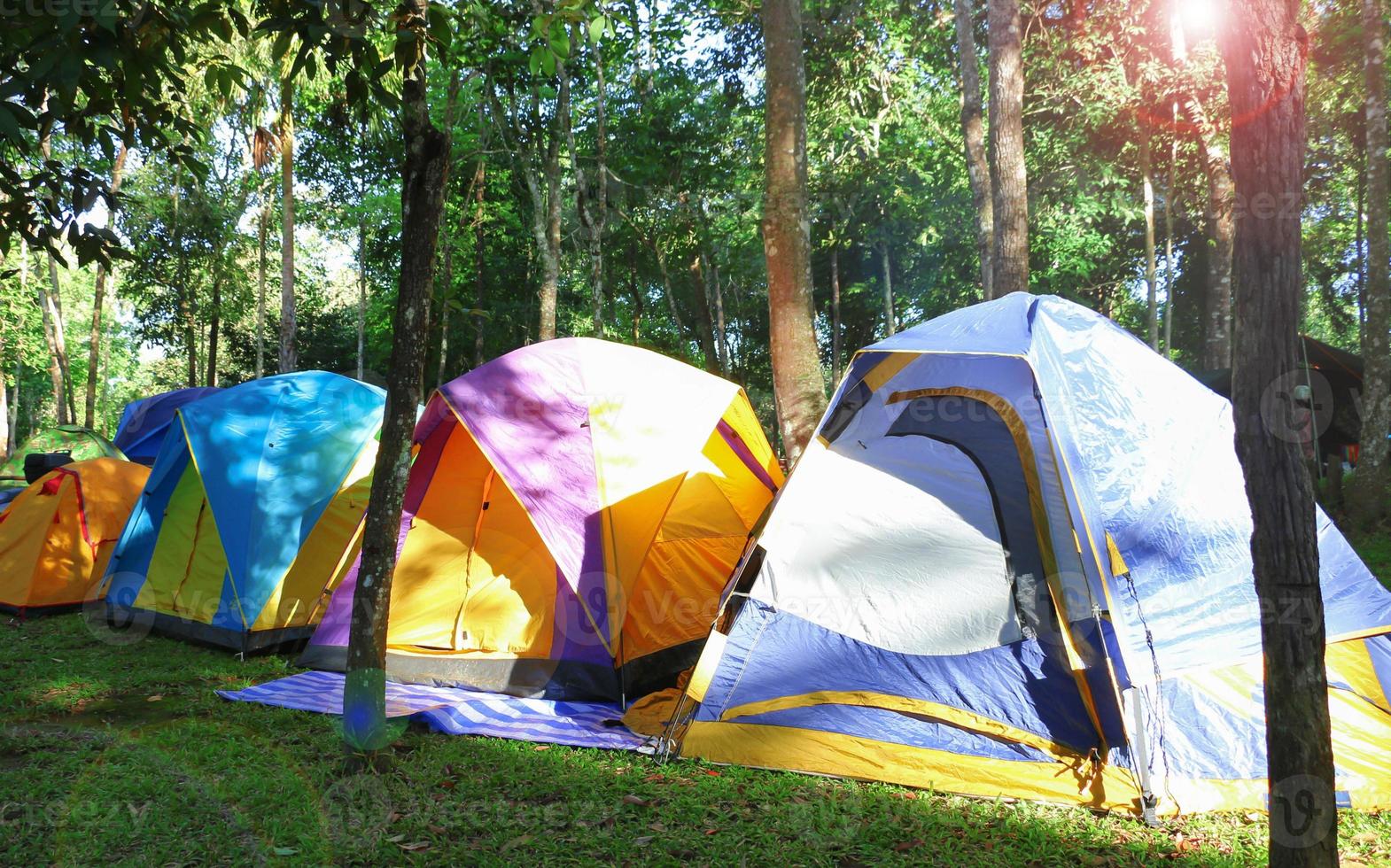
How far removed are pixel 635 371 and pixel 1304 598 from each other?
4.39 m

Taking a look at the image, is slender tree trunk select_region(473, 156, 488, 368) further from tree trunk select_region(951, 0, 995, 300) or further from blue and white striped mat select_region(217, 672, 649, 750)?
blue and white striped mat select_region(217, 672, 649, 750)

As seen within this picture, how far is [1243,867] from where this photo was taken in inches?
132

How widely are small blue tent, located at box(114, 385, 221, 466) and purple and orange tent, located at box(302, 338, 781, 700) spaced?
9764 millimetres

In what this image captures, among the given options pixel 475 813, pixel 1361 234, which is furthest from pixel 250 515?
pixel 1361 234

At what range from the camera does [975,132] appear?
13.1 m

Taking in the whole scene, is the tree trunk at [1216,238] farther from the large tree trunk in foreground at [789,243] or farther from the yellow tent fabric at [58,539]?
the yellow tent fabric at [58,539]

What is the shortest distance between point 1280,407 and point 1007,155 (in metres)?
7.09

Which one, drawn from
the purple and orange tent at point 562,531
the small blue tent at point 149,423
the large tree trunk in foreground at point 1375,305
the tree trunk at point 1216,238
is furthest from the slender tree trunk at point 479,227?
the large tree trunk in foreground at point 1375,305

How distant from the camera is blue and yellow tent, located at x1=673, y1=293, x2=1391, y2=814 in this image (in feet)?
12.9

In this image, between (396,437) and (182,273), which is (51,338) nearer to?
(182,273)

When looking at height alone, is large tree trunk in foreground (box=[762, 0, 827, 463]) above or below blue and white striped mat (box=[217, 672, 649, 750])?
above

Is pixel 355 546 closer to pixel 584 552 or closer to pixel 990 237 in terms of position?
pixel 584 552

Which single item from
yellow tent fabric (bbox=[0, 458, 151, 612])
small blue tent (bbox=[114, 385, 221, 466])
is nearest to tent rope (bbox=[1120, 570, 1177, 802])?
yellow tent fabric (bbox=[0, 458, 151, 612])

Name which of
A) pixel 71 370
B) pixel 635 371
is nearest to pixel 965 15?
pixel 635 371
